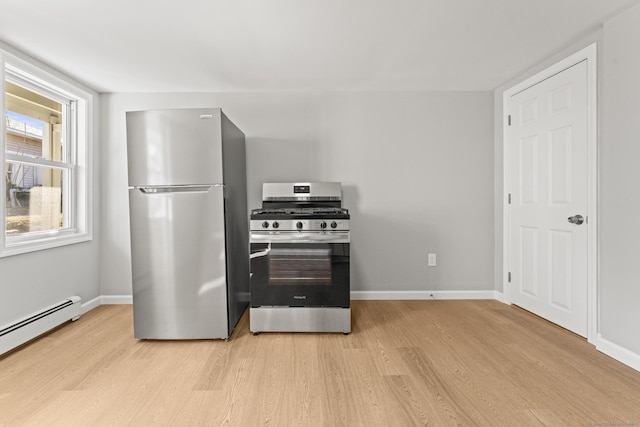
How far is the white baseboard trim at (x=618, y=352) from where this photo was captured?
198cm

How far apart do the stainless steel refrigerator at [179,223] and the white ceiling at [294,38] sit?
1.78 feet

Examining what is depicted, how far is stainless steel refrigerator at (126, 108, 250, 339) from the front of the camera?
7.82 feet

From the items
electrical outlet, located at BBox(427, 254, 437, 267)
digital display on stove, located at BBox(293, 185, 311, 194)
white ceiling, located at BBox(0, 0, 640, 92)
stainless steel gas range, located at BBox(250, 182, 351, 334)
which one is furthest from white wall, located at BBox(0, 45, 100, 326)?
electrical outlet, located at BBox(427, 254, 437, 267)

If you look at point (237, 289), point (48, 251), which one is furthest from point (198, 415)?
point (48, 251)

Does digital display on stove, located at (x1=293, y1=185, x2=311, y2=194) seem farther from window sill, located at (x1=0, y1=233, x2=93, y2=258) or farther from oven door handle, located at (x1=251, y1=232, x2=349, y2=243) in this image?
window sill, located at (x1=0, y1=233, x2=93, y2=258)

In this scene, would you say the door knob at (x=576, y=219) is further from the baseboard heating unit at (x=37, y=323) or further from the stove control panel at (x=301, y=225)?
the baseboard heating unit at (x=37, y=323)

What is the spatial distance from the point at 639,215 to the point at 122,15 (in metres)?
3.39

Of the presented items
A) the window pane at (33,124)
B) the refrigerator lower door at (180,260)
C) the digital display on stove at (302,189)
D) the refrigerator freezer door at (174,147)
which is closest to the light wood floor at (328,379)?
the refrigerator lower door at (180,260)

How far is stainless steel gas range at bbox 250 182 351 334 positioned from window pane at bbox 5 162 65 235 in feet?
6.05

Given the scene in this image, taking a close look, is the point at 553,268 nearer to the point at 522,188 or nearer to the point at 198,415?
the point at 522,188

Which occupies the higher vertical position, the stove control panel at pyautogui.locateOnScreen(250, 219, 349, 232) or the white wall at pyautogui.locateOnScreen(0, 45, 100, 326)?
the stove control panel at pyautogui.locateOnScreen(250, 219, 349, 232)

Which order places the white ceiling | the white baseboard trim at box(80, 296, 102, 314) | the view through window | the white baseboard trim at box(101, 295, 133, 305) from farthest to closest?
the white baseboard trim at box(101, 295, 133, 305), the white baseboard trim at box(80, 296, 102, 314), the view through window, the white ceiling

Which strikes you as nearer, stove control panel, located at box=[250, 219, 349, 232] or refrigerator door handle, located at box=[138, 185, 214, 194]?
refrigerator door handle, located at box=[138, 185, 214, 194]

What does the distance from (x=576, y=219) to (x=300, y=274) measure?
7.06 feet
